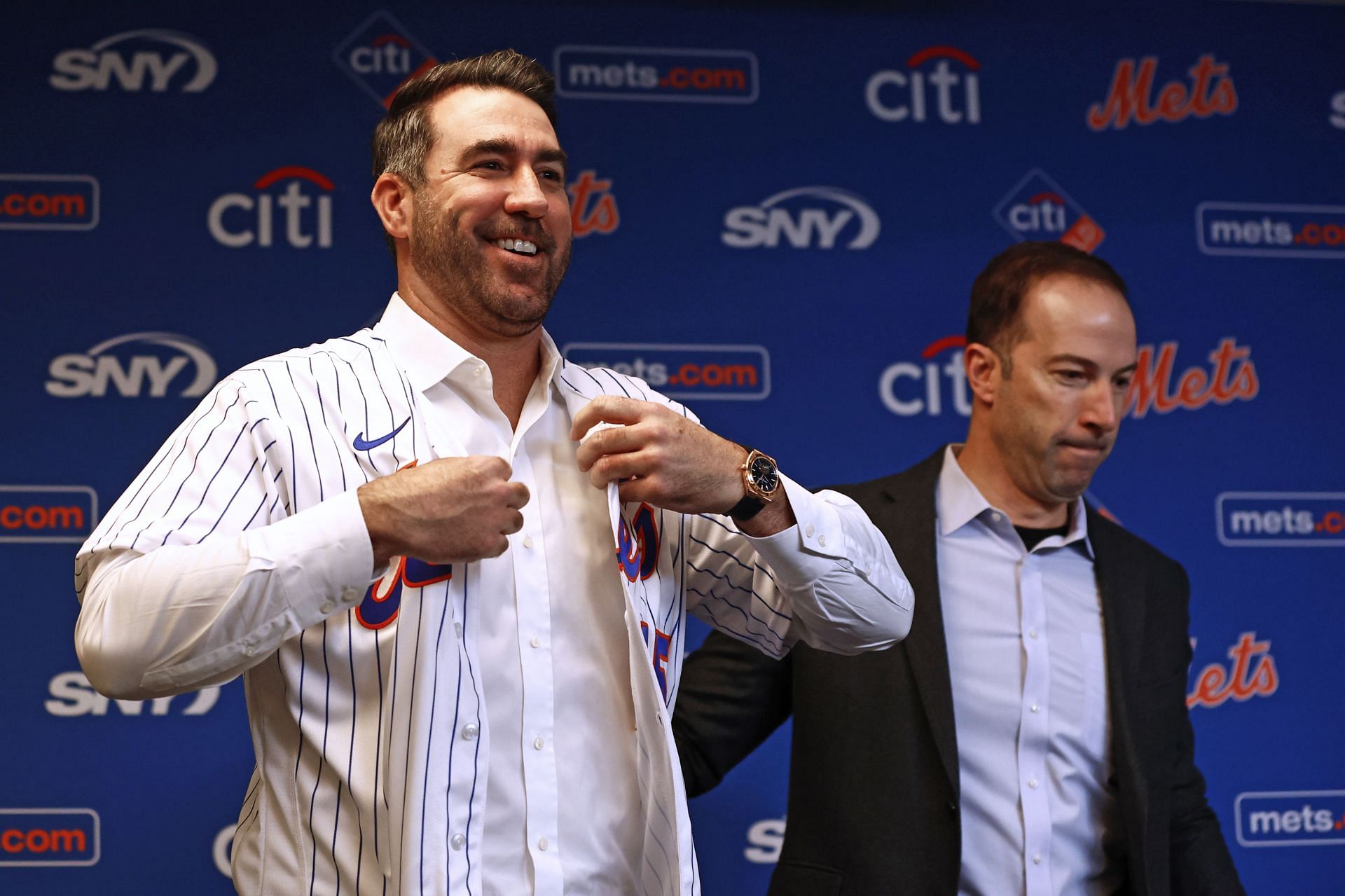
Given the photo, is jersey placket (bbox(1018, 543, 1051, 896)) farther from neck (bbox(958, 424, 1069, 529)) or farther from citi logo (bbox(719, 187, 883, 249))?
citi logo (bbox(719, 187, 883, 249))

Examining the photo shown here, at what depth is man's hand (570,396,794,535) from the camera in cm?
143

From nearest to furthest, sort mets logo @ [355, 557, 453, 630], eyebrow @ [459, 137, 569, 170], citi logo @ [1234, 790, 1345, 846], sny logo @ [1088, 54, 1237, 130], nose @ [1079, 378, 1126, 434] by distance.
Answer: mets logo @ [355, 557, 453, 630], eyebrow @ [459, 137, 569, 170], nose @ [1079, 378, 1126, 434], citi logo @ [1234, 790, 1345, 846], sny logo @ [1088, 54, 1237, 130]

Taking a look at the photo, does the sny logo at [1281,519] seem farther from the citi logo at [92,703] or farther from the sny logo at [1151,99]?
the citi logo at [92,703]

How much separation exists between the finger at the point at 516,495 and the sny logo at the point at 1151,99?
2.56 meters

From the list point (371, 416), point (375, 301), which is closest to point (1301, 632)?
point (375, 301)

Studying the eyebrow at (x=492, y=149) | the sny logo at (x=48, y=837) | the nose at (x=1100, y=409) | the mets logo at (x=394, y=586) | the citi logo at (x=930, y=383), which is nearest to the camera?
the mets logo at (x=394, y=586)

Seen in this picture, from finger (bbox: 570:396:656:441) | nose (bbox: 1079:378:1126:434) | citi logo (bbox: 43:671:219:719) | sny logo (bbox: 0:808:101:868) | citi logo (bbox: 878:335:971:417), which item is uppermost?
citi logo (bbox: 878:335:971:417)

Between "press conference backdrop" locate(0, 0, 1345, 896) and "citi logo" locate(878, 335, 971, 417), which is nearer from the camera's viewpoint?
"press conference backdrop" locate(0, 0, 1345, 896)

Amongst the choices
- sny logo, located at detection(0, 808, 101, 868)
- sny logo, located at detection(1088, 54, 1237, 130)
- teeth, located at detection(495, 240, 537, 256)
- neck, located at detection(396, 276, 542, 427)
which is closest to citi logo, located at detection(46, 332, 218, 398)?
sny logo, located at detection(0, 808, 101, 868)

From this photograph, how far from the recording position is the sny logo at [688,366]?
10.3 feet

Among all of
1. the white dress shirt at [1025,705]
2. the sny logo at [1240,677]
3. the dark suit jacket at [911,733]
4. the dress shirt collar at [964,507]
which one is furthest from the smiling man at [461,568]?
the sny logo at [1240,677]

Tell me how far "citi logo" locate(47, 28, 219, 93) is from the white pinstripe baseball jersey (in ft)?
6.01

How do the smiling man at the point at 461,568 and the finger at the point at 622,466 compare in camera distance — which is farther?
the finger at the point at 622,466

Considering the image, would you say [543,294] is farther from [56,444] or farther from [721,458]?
[56,444]
